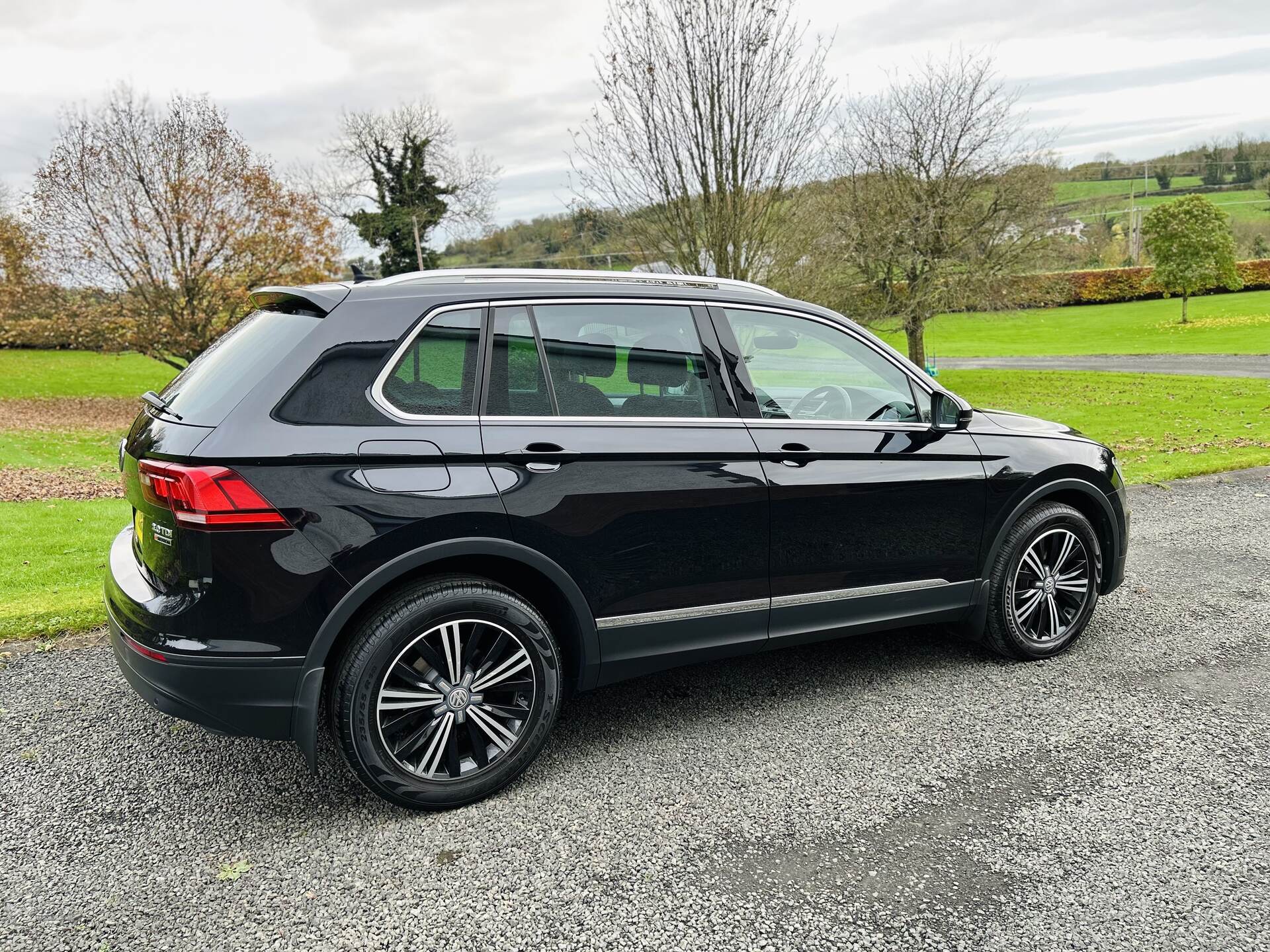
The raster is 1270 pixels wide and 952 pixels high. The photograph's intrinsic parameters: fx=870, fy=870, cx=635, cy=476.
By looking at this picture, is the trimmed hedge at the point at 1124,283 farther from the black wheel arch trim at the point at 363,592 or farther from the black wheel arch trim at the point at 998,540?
the black wheel arch trim at the point at 363,592

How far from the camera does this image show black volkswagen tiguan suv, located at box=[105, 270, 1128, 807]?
287cm

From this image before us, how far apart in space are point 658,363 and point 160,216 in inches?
928

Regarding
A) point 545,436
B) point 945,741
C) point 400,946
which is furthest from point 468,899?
point 945,741

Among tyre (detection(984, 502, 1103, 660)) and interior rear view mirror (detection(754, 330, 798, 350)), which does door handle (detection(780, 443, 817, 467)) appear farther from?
tyre (detection(984, 502, 1103, 660))

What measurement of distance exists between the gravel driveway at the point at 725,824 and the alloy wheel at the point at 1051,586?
21 centimetres

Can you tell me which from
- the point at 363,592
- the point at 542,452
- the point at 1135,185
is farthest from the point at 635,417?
the point at 1135,185

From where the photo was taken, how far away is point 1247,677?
4098mm

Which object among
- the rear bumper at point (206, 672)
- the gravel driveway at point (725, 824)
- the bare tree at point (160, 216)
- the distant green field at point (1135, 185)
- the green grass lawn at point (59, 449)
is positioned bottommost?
the gravel driveway at point (725, 824)

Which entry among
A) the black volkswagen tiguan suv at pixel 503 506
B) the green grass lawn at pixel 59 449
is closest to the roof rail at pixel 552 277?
the black volkswagen tiguan suv at pixel 503 506

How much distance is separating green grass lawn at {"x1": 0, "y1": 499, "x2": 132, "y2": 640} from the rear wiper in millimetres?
2253

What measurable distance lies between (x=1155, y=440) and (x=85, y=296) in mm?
24791

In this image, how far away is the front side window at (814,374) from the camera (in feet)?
12.3

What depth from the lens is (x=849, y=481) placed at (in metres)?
3.79

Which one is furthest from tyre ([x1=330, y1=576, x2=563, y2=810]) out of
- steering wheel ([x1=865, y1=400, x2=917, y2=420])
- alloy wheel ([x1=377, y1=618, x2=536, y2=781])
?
steering wheel ([x1=865, y1=400, x2=917, y2=420])
